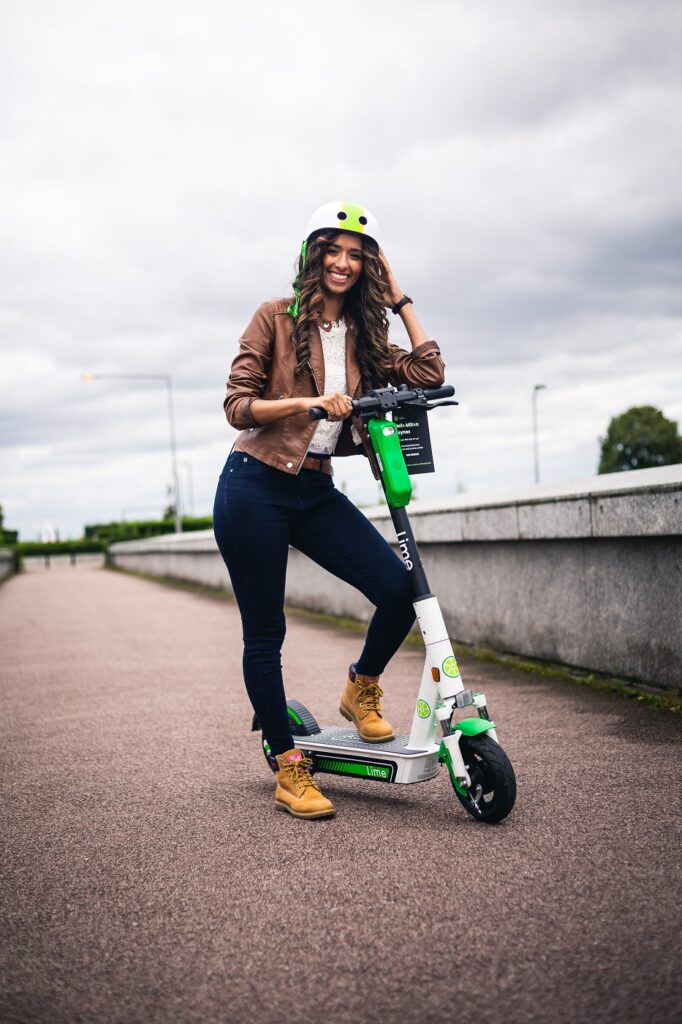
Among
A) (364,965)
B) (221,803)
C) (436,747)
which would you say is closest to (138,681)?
(221,803)

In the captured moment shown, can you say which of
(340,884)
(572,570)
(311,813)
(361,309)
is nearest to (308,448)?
(361,309)

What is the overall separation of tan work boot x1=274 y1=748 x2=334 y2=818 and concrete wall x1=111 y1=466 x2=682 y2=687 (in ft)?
7.86

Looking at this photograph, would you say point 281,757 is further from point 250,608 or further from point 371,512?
point 371,512

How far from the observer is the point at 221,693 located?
666cm

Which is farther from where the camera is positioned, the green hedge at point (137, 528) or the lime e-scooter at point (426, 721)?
the green hedge at point (137, 528)

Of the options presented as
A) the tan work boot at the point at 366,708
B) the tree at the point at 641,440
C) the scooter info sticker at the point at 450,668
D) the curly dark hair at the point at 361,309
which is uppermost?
the tree at the point at 641,440

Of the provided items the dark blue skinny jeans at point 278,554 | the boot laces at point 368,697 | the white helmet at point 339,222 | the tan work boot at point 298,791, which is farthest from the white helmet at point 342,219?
the tan work boot at point 298,791

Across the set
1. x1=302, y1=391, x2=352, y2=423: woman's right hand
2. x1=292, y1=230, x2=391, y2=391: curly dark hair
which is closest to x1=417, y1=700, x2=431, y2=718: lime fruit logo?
x1=302, y1=391, x2=352, y2=423: woman's right hand

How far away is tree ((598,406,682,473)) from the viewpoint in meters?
69.1

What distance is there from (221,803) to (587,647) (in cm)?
297

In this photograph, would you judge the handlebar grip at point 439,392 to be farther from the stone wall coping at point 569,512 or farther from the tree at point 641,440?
the tree at point 641,440

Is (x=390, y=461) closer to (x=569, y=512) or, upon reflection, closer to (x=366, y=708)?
(x=366, y=708)

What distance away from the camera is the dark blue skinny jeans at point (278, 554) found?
3.66 m

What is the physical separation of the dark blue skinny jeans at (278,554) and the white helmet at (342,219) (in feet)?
2.98
